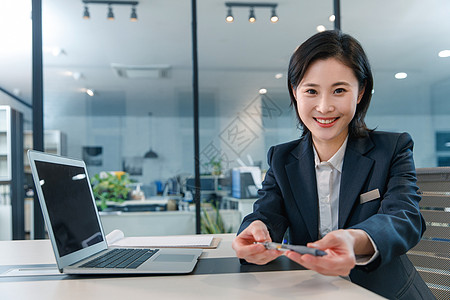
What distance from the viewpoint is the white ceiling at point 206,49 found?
3.61 m

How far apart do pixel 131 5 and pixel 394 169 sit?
10.2ft

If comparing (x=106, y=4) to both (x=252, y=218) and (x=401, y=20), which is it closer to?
(x=401, y=20)

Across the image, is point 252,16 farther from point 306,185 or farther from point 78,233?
point 78,233

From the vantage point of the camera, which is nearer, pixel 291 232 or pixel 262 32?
pixel 291 232

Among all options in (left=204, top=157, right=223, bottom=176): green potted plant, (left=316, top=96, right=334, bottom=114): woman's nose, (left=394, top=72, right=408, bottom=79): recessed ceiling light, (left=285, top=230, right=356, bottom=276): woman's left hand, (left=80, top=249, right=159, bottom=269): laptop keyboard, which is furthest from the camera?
(left=394, top=72, right=408, bottom=79): recessed ceiling light

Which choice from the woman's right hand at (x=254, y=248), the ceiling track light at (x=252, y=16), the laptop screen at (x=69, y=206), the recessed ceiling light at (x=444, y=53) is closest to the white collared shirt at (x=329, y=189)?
the woman's right hand at (x=254, y=248)

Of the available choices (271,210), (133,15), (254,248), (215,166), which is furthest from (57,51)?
(254,248)

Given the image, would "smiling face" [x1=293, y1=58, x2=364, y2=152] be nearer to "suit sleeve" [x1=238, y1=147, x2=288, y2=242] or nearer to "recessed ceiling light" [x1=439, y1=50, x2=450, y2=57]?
"suit sleeve" [x1=238, y1=147, x2=288, y2=242]

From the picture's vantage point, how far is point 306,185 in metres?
1.20

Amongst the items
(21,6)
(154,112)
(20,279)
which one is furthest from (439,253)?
(21,6)

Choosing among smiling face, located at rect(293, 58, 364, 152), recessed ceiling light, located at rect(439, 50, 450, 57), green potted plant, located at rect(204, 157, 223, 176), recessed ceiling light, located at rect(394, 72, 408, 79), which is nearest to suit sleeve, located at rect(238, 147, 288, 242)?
smiling face, located at rect(293, 58, 364, 152)

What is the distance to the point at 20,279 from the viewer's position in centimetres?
91

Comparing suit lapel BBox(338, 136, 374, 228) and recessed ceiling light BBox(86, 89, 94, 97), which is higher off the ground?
recessed ceiling light BBox(86, 89, 94, 97)

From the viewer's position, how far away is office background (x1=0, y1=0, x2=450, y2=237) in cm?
361
